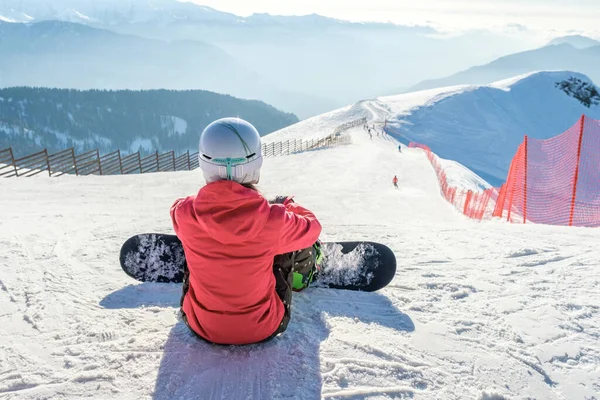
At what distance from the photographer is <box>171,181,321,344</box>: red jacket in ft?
7.59

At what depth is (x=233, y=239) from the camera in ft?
7.75

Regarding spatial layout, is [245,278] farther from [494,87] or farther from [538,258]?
[494,87]

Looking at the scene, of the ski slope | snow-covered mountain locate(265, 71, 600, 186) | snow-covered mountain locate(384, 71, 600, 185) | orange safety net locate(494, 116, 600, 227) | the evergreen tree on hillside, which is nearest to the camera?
the ski slope

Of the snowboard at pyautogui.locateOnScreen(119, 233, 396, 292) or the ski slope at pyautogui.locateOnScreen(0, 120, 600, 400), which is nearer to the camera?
the ski slope at pyautogui.locateOnScreen(0, 120, 600, 400)

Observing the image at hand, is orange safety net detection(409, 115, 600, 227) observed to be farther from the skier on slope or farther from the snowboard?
the skier on slope

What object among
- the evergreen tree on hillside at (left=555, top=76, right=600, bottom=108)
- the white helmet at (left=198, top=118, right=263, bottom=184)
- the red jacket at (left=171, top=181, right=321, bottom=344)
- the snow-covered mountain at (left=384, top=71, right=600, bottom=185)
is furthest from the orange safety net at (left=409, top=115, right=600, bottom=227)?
the evergreen tree on hillside at (left=555, top=76, right=600, bottom=108)

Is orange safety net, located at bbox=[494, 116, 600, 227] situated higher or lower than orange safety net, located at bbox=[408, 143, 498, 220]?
lower

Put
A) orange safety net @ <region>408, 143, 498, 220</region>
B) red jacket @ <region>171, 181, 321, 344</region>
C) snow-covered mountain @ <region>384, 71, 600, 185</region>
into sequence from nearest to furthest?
1. red jacket @ <region>171, 181, 321, 344</region>
2. orange safety net @ <region>408, 143, 498, 220</region>
3. snow-covered mountain @ <region>384, 71, 600, 185</region>

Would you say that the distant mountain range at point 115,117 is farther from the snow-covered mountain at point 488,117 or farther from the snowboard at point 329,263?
the snowboard at point 329,263

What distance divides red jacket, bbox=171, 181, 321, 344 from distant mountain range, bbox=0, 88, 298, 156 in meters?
133

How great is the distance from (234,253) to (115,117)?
161 meters

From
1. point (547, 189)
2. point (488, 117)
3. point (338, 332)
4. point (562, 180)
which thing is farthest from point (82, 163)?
point (488, 117)

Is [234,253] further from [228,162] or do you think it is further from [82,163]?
[82,163]

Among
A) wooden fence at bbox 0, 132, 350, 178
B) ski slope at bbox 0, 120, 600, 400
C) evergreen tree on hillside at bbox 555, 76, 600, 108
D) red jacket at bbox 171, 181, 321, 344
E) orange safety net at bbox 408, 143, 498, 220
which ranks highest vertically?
evergreen tree on hillside at bbox 555, 76, 600, 108
